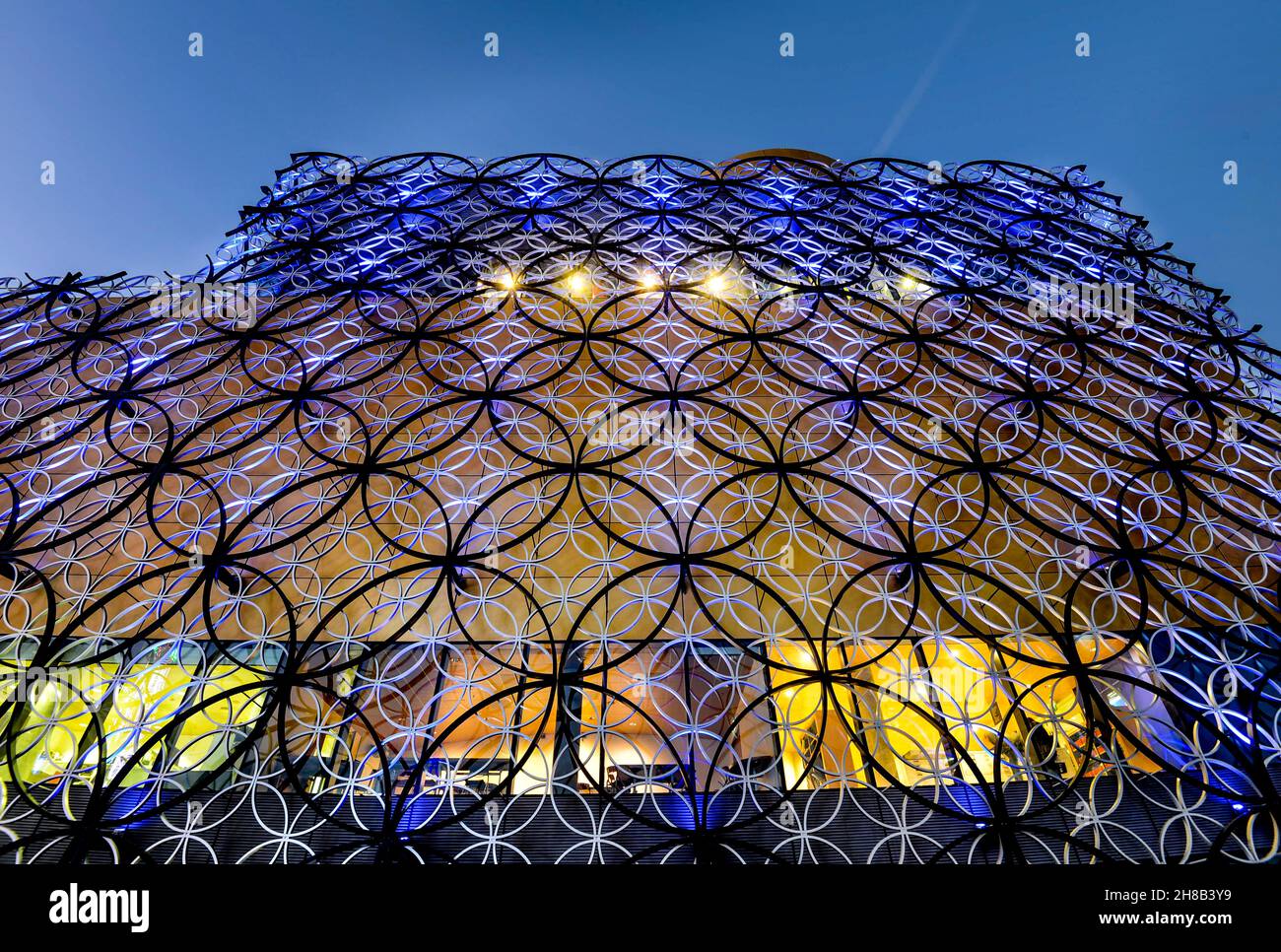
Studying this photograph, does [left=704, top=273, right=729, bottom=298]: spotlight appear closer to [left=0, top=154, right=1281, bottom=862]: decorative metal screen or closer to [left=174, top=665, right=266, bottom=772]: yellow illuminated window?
[left=0, top=154, right=1281, bottom=862]: decorative metal screen

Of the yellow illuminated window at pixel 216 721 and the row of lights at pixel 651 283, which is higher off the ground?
the row of lights at pixel 651 283

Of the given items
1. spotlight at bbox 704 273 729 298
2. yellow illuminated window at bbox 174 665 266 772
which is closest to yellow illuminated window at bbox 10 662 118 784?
yellow illuminated window at bbox 174 665 266 772

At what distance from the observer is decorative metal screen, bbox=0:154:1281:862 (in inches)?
149

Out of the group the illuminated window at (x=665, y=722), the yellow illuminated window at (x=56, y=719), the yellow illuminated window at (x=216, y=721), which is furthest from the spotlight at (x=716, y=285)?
the yellow illuminated window at (x=56, y=719)

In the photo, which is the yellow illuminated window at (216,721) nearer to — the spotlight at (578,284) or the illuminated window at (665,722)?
the illuminated window at (665,722)

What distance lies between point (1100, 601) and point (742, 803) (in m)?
3.32

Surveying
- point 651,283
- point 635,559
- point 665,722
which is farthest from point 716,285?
point 665,722

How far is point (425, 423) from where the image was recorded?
A: 582 centimetres

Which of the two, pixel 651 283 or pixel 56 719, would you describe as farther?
pixel 651 283

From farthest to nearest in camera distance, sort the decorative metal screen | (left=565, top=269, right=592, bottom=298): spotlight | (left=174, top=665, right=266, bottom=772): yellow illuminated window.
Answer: (left=565, top=269, right=592, bottom=298): spotlight, (left=174, top=665, right=266, bottom=772): yellow illuminated window, the decorative metal screen

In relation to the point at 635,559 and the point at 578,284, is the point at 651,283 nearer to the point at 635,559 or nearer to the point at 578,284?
the point at 578,284

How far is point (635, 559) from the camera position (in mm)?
4930

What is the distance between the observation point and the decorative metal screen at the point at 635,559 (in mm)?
3793

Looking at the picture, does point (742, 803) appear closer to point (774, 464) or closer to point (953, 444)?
point (774, 464)
